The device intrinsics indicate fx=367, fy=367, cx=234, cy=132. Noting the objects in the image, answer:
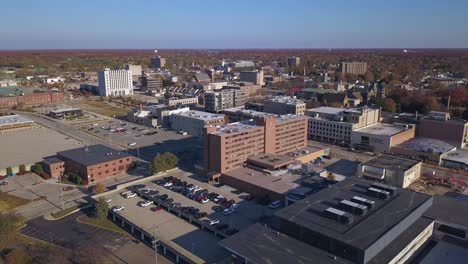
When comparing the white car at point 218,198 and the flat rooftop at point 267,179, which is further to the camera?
the flat rooftop at point 267,179

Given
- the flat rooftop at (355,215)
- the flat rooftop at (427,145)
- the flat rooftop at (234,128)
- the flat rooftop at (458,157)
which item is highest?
the flat rooftop at (234,128)

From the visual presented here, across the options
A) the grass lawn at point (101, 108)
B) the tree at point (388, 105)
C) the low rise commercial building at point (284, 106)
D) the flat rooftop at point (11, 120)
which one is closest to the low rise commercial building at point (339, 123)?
the low rise commercial building at point (284, 106)

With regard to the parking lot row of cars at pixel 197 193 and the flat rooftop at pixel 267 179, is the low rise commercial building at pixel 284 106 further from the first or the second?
the parking lot row of cars at pixel 197 193

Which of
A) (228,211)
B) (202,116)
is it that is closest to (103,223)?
(228,211)

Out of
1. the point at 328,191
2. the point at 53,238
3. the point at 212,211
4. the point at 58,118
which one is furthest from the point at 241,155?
the point at 58,118

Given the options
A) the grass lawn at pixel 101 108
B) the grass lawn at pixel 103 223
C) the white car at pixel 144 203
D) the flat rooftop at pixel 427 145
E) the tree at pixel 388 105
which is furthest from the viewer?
the grass lawn at pixel 101 108

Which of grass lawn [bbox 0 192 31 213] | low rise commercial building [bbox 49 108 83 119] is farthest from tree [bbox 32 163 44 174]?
low rise commercial building [bbox 49 108 83 119]

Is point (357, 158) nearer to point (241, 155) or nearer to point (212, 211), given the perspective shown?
point (241, 155)

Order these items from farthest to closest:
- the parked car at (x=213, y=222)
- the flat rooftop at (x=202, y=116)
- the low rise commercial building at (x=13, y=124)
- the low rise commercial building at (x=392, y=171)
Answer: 1. the low rise commercial building at (x=13, y=124)
2. the flat rooftop at (x=202, y=116)
3. the low rise commercial building at (x=392, y=171)
4. the parked car at (x=213, y=222)
